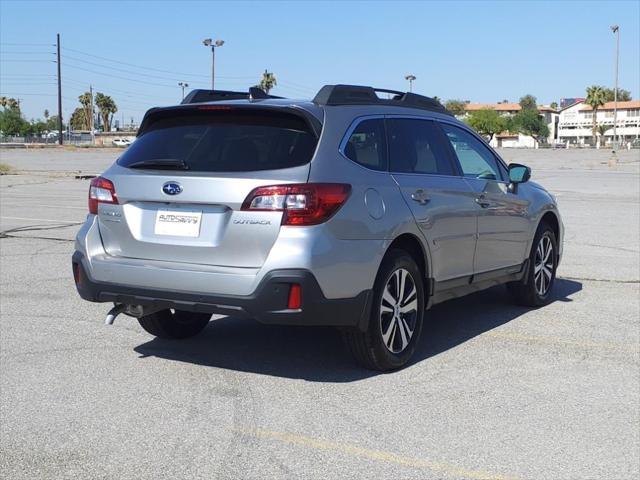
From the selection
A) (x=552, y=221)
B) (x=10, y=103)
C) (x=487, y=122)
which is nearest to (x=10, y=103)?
(x=10, y=103)

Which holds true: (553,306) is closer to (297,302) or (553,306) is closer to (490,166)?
(490,166)

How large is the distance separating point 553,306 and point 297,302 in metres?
3.88

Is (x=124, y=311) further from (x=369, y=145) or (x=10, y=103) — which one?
(x=10, y=103)

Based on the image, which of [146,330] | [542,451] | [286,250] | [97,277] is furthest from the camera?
[146,330]

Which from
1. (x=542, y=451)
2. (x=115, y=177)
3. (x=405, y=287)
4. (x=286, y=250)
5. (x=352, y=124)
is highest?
(x=352, y=124)

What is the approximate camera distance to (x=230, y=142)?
5188mm

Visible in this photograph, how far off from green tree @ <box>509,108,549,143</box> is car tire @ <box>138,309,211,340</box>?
151110mm

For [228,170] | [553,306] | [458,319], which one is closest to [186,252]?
[228,170]

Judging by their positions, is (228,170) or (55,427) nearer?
(55,427)

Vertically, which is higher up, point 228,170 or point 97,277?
point 228,170

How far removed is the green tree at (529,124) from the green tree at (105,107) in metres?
71.7

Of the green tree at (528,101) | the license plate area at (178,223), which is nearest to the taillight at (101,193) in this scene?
the license plate area at (178,223)

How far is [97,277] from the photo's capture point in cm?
538

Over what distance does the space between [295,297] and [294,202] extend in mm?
556
